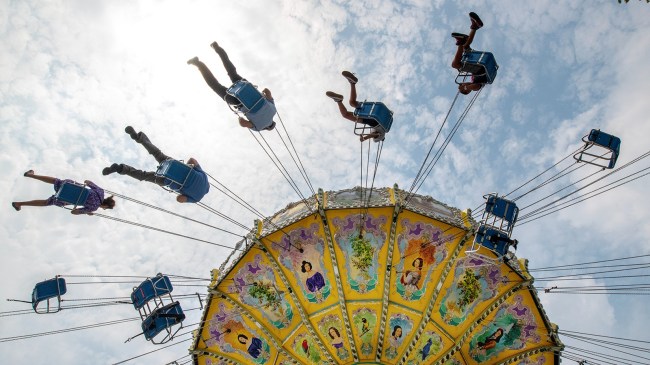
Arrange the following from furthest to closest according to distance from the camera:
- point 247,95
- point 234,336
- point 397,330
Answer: point 234,336 < point 397,330 < point 247,95

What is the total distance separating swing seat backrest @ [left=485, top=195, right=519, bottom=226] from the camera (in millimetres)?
11562

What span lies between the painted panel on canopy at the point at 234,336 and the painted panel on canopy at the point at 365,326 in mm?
2395

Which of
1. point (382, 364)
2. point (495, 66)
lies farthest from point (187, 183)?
point (495, 66)

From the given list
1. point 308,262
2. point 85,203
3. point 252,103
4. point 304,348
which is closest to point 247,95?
point 252,103

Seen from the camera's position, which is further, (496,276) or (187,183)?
(496,276)

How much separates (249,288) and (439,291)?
5.16m

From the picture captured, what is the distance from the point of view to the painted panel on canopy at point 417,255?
39.0 ft

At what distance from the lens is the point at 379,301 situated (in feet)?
39.1

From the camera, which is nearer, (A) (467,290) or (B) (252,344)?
(A) (467,290)

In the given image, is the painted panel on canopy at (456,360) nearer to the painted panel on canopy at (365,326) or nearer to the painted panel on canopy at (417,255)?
the painted panel on canopy at (417,255)

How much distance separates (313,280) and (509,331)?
5493mm

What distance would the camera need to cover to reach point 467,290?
12016 mm

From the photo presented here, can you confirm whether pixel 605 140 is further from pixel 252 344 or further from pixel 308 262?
pixel 252 344

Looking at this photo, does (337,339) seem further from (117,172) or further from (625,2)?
(625,2)
